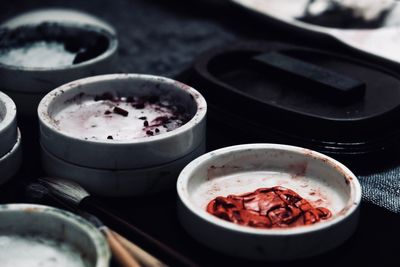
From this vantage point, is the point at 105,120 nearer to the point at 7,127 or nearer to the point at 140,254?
the point at 7,127

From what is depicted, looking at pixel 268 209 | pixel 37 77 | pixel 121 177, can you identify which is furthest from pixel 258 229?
pixel 37 77

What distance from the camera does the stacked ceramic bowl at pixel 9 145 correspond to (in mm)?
981

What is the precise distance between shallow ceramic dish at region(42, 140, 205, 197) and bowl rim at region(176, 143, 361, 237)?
0.05m

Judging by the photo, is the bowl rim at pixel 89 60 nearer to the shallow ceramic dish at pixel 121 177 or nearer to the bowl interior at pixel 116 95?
the bowl interior at pixel 116 95

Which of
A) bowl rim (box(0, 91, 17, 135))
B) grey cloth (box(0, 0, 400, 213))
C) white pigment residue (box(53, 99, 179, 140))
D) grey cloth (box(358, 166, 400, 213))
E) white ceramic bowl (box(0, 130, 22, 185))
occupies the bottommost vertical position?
grey cloth (box(0, 0, 400, 213))

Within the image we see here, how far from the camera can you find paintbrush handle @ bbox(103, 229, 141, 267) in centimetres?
81

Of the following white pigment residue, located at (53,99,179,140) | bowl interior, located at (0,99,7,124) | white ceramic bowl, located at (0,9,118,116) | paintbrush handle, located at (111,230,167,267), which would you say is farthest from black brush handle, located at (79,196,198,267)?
white ceramic bowl, located at (0,9,118,116)

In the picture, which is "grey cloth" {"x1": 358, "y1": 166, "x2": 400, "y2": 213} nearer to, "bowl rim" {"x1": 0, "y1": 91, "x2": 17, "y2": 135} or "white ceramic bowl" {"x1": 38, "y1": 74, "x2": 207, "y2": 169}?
"white ceramic bowl" {"x1": 38, "y1": 74, "x2": 207, "y2": 169}

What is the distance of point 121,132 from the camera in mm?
1055

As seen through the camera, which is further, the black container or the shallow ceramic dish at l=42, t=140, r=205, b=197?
the black container

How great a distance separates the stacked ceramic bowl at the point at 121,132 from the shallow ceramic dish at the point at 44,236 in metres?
0.15

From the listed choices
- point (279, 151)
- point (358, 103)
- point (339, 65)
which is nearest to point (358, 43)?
point (339, 65)

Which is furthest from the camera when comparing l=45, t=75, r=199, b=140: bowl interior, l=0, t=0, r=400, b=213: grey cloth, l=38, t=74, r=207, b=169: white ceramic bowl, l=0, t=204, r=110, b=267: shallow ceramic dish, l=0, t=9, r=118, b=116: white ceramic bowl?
l=0, t=0, r=400, b=213: grey cloth

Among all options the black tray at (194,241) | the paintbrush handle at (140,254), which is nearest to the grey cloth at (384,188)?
the black tray at (194,241)
